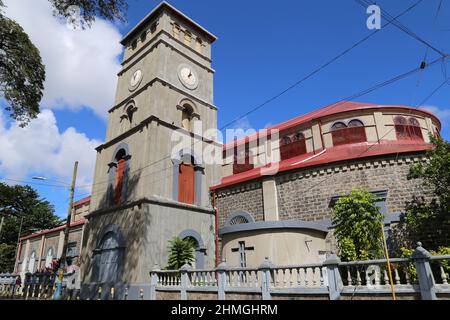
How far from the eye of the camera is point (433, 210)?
475 inches

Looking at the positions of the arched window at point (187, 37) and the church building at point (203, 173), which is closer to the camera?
the church building at point (203, 173)

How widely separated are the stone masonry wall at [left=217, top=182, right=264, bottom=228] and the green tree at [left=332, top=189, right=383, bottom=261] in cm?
529

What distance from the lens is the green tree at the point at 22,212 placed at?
44125mm

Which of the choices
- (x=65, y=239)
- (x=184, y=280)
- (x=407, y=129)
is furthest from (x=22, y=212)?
(x=407, y=129)

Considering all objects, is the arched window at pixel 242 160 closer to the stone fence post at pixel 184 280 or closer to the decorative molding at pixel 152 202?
the decorative molding at pixel 152 202

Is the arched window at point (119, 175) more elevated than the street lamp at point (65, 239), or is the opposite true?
the arched window at point (119, 175)

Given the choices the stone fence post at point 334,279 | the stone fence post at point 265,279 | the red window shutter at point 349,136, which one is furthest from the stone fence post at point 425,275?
the red window shutter at point 349,136

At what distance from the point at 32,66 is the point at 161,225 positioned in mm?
9323

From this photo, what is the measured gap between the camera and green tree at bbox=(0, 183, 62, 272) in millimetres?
44125

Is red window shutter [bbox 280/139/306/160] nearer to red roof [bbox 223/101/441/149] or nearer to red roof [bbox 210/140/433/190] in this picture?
red roof [bbox 210/140/433/190]

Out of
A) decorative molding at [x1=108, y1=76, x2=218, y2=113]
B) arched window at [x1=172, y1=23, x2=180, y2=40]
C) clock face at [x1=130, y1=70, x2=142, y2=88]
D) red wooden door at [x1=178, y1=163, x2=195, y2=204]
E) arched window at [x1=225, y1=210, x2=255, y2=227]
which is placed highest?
arched window at [x1=172, y1=23, x2=180, y2=40]

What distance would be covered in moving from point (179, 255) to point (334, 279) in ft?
26.9

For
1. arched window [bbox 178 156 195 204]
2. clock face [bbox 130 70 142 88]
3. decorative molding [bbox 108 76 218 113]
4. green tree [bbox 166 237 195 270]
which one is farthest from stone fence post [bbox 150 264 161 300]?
clock face [bbox 130 70 142 88]

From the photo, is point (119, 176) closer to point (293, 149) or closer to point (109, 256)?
point (109, 256)
